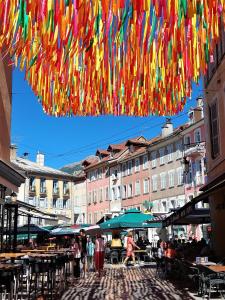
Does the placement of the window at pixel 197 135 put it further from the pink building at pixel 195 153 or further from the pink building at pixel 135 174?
the pink building at pixel 135 174

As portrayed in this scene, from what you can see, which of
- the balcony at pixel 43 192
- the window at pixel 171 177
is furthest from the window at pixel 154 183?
the balcony at pixel 43 192

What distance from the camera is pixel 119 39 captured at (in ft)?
12.9

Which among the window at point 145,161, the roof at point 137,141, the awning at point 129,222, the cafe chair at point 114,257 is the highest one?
the roof at point 137,141

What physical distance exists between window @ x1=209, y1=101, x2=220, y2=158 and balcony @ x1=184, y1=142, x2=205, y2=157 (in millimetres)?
27438

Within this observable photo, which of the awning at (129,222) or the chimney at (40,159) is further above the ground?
the chimney at (40,159)

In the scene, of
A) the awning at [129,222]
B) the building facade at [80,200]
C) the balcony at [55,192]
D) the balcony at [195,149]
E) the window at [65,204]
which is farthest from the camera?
the window at [65,204]

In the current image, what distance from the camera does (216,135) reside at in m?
16.0

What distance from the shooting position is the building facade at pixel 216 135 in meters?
14.9

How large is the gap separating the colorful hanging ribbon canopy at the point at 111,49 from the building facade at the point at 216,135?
894 cm

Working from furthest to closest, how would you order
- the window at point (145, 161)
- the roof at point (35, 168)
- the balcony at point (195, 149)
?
the roof at point (35, 168)
the window at point (145, 161)
the balcony at point (195, 149)

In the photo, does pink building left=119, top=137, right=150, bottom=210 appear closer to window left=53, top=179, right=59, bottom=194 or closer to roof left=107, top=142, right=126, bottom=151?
roof left=107, top=142, right=126, bottom=151

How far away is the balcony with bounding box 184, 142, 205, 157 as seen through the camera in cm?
4397

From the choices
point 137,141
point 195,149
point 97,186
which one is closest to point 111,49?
point 195,149

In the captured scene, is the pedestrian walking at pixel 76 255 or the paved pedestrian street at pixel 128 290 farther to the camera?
the pedestrian walking at pixel 76 255
